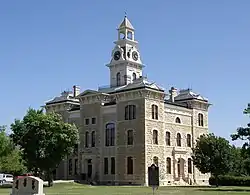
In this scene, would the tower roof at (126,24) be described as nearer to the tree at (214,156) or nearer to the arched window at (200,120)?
the arched window at (200,120)

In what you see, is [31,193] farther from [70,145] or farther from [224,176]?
[224,176]

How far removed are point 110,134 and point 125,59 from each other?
12483 millimetres

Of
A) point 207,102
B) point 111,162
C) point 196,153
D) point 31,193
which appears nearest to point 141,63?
point 207,102

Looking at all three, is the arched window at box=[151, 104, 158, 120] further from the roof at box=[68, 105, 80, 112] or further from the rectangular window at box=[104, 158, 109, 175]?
the roof at box=[68, 105, 80, 112]

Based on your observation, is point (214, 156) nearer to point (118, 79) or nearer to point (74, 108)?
point (118, 79)

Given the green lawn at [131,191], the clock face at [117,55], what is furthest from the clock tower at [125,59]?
the green lawn at [131,191]

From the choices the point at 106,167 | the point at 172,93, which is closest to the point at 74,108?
the point at 106,167

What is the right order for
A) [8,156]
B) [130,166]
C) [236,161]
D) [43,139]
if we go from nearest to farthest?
[43,139], [236,161], [130,166], [8,156]

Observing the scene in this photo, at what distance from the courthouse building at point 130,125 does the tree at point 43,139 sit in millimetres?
10414

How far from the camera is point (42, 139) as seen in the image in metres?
55.8

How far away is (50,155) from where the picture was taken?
186 feet

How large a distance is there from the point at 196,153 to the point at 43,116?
18.9m

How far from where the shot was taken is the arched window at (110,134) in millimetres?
68438

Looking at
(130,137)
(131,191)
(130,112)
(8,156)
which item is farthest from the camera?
(8,156)
